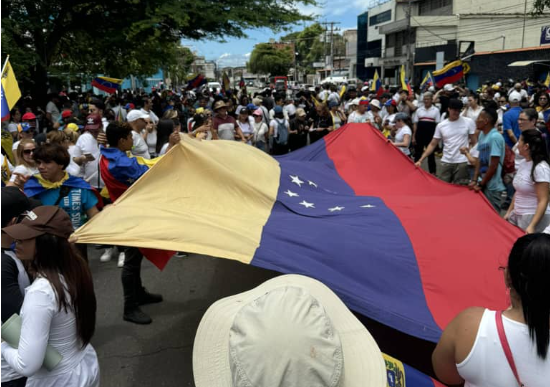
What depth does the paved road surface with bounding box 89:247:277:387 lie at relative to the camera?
3848 mm

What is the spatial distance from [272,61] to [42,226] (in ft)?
290

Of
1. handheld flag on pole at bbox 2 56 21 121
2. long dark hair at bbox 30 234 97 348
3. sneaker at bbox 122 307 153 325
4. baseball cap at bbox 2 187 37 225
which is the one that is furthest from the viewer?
handheld flag on pole at bbox 2 56 21 121

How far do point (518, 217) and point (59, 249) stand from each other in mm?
4452

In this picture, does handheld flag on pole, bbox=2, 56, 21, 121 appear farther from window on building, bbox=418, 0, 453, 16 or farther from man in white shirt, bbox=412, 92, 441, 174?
window on building, bbox=418, 0, 453, 16

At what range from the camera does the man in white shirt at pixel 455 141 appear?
23.3 feet

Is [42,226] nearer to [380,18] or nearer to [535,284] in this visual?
[535,284]

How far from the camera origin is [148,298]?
198 inches

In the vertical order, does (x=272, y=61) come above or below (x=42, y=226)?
above

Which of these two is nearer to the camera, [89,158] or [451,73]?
[89,158]

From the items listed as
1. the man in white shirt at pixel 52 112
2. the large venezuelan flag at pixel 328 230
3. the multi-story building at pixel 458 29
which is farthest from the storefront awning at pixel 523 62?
the large venezuelan flag at pixel 328 230

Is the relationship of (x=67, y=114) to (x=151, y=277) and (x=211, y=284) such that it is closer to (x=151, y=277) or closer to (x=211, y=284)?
(x=151, y=277)

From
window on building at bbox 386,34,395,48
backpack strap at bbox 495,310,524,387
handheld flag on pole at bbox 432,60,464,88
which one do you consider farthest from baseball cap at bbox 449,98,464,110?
window on building at bbox 386,34,395,48

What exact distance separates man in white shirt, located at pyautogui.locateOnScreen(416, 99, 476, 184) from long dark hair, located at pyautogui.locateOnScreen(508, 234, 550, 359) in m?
5.49

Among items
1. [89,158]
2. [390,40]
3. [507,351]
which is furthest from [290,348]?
[390,40]
